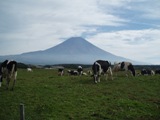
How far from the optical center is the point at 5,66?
20.5 m

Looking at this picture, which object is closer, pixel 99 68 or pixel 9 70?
pixel 9 70

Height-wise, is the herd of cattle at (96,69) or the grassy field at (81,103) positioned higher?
the herd of cattle at (96,69)

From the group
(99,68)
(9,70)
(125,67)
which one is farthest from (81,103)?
(125,67)

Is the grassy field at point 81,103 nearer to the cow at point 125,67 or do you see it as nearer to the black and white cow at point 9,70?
the black and white cow at point 9,70

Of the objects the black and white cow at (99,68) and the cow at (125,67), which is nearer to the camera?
the black and white cow at (99,68)

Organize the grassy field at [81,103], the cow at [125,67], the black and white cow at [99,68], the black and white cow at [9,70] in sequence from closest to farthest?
the grassy field at [81,103] → the black and white cow at [9,70] → the black and white cow at [99,68] → the cow at [125,67]

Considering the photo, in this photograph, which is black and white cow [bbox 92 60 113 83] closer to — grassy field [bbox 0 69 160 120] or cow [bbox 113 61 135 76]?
grassy field [bbox 0 69 160 120]

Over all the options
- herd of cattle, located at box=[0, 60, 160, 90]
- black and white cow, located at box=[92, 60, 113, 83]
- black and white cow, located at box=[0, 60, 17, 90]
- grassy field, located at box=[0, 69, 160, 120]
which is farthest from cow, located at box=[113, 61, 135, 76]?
black and white cow, located at box=[0, 60, 17, 90]

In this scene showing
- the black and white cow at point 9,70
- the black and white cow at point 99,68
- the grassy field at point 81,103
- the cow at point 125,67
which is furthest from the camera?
the cow at point 125,67

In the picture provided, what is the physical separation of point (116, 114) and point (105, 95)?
3.65 m

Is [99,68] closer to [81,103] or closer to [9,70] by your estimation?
[9,70]

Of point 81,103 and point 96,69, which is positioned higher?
point 96,69

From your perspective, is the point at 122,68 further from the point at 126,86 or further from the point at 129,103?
the point at 129,103

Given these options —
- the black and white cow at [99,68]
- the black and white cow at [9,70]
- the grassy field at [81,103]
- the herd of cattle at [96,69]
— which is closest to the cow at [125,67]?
the herd of cattle at [96,69]
